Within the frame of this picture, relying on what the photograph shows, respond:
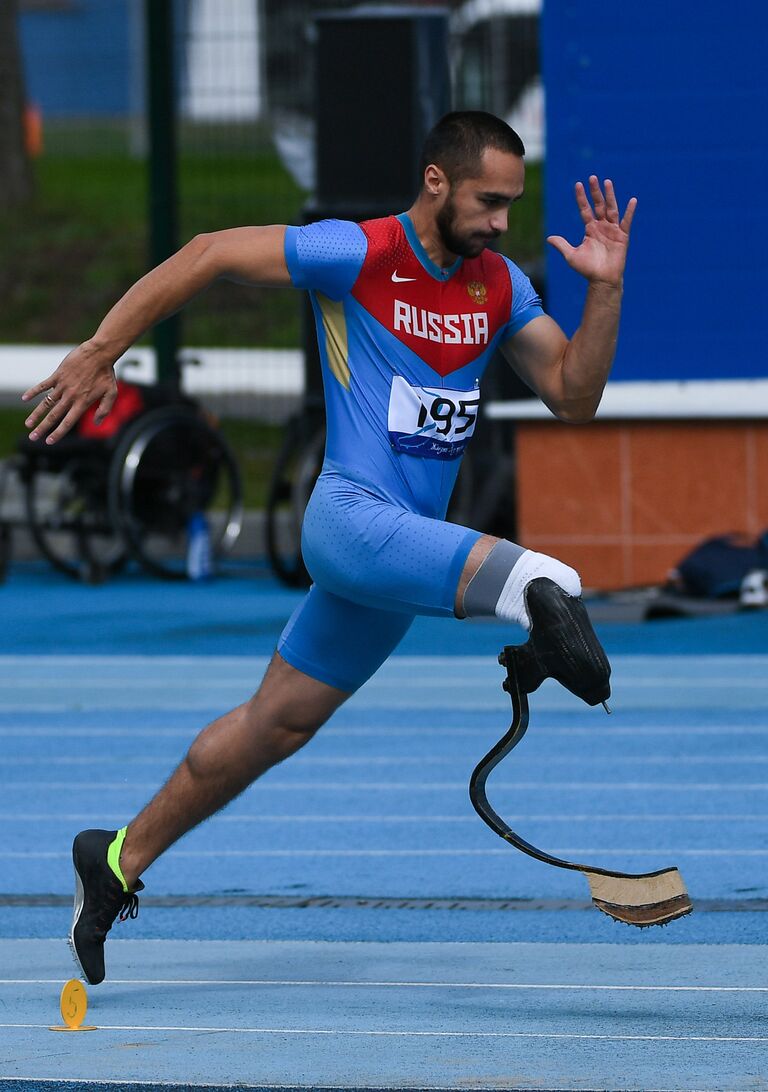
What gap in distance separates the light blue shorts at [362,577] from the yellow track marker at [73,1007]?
2.73 ft

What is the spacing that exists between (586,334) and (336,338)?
0.55 meters

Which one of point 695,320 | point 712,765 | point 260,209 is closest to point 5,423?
point 260,209

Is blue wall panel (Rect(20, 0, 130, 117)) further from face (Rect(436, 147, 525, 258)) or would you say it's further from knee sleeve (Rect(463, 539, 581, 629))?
knee sleeve (Rect(463, 539, 581, 629))

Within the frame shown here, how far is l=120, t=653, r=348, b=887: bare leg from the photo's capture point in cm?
496

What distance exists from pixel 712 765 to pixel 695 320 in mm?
5787

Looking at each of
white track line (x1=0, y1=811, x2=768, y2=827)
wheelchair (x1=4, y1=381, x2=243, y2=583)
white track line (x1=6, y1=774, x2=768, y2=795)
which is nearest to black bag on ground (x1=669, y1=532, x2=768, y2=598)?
wheelchair (x1=4, y1=381, x2=243, y2=583)

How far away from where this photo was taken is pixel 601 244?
4996 mm

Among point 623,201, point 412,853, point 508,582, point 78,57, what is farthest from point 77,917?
point 78,57

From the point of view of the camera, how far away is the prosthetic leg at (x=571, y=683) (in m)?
4.53

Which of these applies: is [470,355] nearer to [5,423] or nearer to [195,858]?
[195,858]

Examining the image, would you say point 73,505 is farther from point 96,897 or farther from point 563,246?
point 563,246

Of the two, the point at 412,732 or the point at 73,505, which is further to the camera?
the point at 73,505

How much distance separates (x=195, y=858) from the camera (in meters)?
7.12

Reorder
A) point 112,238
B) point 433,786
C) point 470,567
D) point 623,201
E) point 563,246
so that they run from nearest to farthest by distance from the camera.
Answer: point 470,567 < point 563,246 < point 433,786 < point 623,201 < point 112,238
